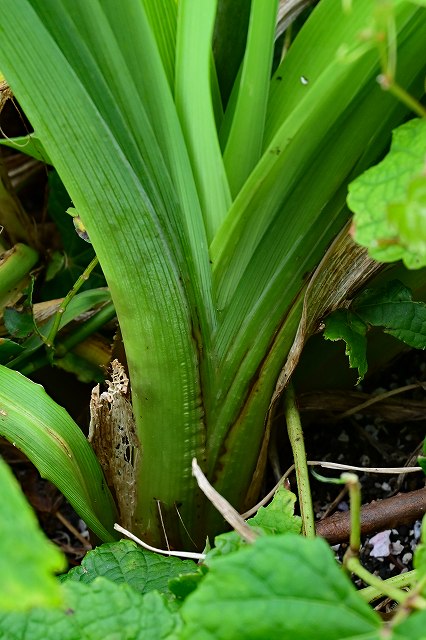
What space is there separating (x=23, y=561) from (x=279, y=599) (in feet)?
0.48

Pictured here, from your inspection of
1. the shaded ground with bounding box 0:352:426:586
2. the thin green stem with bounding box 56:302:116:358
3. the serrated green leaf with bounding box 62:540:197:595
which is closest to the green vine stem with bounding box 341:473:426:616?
the serrated green leaf with bounding box 62:540:197:595

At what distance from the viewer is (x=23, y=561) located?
302 mm

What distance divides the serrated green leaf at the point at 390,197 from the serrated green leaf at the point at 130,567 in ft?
1.24

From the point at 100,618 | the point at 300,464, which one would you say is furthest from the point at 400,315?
the point at 100,618

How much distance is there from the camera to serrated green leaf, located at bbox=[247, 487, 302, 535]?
638mm

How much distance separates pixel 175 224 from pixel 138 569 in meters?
0.33

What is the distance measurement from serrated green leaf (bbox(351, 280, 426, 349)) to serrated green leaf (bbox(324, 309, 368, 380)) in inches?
0.6

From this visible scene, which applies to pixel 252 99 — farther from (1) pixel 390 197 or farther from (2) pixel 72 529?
(2) pixel 72 529

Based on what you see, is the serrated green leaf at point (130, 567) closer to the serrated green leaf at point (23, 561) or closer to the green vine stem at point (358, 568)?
the green vine stem at point (358, 568)

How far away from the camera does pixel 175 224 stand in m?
0.66

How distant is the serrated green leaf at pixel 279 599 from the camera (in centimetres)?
38

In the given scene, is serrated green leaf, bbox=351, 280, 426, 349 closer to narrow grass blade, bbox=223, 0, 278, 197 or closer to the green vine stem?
narrow grass blade, bbox=223, 0, 278, 197

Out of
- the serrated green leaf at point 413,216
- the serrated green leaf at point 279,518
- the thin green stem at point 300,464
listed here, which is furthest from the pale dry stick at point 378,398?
the serrated green leaf at point 413,216

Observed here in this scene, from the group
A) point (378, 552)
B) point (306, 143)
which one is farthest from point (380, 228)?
point (378, 552)
